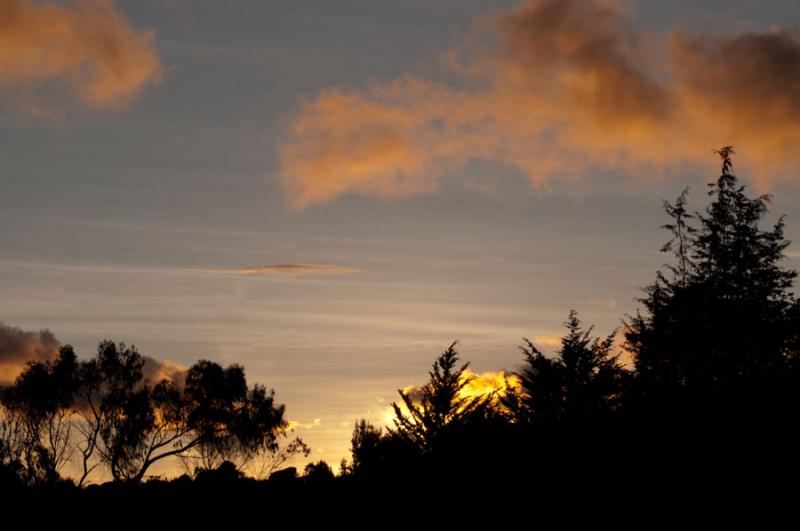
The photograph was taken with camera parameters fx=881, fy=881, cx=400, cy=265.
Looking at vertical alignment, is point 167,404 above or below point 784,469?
above

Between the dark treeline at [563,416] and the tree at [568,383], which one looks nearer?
the dark treeline at [563,416]

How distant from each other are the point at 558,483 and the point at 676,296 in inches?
1481

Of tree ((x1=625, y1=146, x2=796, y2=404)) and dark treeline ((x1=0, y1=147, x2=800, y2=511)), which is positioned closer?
dark treeline ((x1=0, y1=147, x2=800, y2=511))

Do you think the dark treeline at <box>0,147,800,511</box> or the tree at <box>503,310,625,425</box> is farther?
the tree at <box>503,310,625,425</box>

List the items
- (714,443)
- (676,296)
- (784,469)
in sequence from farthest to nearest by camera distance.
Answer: (676,296) < (714,443) < (784,469)

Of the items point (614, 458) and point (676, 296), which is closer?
point (614, 458)

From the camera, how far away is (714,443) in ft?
79.8

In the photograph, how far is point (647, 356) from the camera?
6044cm

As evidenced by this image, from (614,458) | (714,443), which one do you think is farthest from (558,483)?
(714,443)

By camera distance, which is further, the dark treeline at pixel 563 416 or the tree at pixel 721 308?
the tree at pixel 721 308

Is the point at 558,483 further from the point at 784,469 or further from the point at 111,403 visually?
the point at 111,403

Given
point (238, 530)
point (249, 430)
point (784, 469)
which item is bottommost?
point (238, 530)

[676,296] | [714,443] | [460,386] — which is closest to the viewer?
[714,443]

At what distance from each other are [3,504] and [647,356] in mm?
43705
